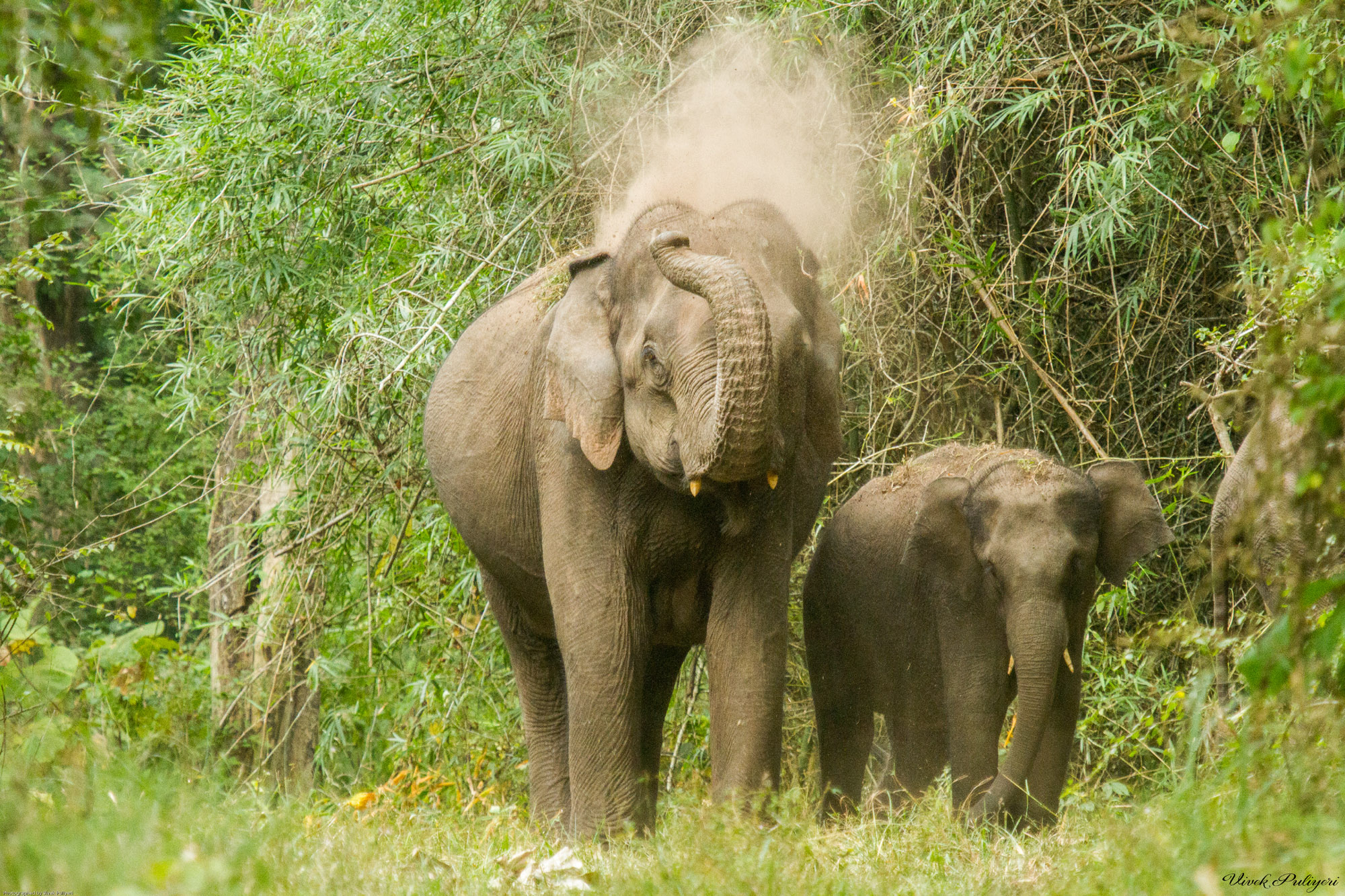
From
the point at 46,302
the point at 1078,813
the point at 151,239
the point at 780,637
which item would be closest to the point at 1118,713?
the point at 1078,813

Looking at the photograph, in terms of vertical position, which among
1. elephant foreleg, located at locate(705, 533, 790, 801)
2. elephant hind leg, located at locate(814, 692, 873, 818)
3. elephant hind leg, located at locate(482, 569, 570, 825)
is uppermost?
elephant foreleg, located at locate(705, 533, 790, 801)

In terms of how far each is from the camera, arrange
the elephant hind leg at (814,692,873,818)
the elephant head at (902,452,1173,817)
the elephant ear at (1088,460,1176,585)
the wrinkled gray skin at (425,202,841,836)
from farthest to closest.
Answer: the elephant hind leg at (814,692,873,818)
the elephant ear at (1088,460,1176,585)
the elephant head at (902,452,1173,817)
the wrinkled gray skin at (425,202,841,836)

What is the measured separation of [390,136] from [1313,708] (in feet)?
18.9

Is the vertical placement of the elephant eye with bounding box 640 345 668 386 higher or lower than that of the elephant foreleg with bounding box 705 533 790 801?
higher

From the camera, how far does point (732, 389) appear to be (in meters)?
4.52

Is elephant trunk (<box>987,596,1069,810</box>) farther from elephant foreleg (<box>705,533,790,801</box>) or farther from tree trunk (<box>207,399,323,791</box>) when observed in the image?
tree trunk (<box>207,399,323,791</box>)

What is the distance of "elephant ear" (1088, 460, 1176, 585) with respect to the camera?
247 inches

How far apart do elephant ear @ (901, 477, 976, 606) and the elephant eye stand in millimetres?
1865

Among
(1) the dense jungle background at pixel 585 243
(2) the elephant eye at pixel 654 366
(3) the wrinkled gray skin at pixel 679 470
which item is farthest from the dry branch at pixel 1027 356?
(2) the elephant eye at pixel 654 366

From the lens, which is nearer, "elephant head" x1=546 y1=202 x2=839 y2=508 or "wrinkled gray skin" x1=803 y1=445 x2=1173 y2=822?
"elephant head" x1=546 y1=202 x2=839 y2=508

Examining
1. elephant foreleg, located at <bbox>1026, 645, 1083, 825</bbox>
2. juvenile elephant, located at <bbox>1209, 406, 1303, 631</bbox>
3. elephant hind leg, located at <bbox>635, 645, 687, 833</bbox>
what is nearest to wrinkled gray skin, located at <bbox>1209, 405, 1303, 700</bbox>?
juvenile elephant, located at <bbox>1209, 406, 1303, 631</bbox>

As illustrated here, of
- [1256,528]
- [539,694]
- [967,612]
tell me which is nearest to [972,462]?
[967,612]

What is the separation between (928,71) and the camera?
7.14 m

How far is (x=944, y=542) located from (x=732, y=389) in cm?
218
